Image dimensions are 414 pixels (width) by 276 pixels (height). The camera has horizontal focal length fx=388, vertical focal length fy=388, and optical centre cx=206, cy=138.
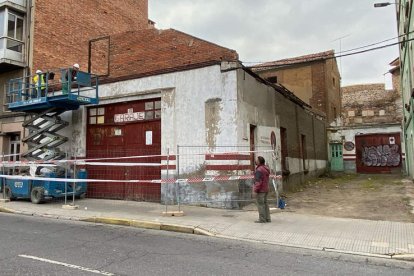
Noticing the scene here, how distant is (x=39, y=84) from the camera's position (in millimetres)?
14844

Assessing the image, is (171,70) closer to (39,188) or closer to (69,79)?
(69,79)

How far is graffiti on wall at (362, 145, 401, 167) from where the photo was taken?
1142 inches

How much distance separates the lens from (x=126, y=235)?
8508mm

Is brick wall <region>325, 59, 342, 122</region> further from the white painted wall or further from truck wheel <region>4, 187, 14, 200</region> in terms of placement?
truck wheel <region>4, 187, 14, 200</region>

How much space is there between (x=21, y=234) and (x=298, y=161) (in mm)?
14075

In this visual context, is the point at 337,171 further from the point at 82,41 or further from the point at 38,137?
the point at 38,137

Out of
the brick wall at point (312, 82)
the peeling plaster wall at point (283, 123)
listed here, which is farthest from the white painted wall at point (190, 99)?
the brick wall at point (312, 82)

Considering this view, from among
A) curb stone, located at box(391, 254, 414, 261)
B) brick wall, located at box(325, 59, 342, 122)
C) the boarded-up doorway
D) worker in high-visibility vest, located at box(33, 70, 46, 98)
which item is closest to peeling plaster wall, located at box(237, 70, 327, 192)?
the boarded-up doorway

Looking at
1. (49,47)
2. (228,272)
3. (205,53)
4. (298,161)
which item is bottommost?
(228,272)

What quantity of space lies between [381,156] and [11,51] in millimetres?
25570

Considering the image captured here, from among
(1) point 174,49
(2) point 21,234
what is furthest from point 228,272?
(1) point 174,49

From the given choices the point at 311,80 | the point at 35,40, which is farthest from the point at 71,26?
the point at 311,80

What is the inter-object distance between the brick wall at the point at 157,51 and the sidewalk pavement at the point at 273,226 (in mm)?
6237

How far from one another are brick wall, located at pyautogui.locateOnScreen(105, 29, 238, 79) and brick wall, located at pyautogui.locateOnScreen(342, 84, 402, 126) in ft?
84.7
